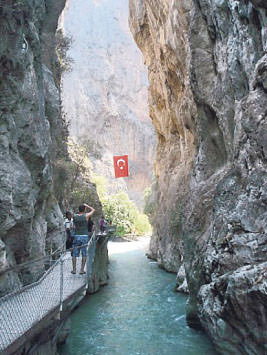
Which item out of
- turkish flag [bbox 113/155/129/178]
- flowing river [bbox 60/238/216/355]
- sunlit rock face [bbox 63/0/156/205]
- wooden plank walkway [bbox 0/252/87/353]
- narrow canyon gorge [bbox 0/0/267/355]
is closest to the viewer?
wooden plank walkway [bbox 0/252/87/353]

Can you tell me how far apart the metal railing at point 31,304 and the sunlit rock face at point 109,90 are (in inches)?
2201

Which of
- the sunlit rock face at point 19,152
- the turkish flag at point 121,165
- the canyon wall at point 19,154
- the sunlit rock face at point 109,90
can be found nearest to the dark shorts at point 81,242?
the canyon wall at point 19,154

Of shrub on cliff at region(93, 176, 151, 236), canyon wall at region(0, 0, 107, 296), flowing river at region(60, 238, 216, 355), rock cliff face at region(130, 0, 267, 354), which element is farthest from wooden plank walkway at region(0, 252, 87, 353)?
shrub on cliff at region(93, 176, 151, 236)

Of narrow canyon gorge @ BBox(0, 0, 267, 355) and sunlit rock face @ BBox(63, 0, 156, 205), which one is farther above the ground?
sunlit rock face @ BBox(63, 0, 156, 205)

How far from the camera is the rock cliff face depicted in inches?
278

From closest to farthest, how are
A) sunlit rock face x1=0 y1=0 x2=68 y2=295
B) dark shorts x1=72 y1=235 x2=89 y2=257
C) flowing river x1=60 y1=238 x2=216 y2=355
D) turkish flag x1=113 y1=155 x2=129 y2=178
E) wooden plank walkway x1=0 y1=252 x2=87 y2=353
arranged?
wooden plank walkway x1=0 y1=252 x2=87 y2=353
sunlit rock face x1=0 y1=0 x2=68 y2=295
dark shorts x1=72 y1=235 x2=89 y2=257
flowing river x1=60 y1=238 x2=216 y2=355
turkish flag x1=113 y1=155 x2=129 y2=178

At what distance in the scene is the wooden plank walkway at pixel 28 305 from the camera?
546 cm

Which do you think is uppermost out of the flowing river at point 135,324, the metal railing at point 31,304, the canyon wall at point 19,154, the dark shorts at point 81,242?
the canyon wall at point 19,154

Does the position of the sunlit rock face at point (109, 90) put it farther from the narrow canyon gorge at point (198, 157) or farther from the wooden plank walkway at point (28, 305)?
the wooden plank walkway at point (28, 305)

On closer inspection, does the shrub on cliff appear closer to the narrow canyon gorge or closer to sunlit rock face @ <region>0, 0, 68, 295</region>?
the narrow canyon gorge

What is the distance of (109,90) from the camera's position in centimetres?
7181

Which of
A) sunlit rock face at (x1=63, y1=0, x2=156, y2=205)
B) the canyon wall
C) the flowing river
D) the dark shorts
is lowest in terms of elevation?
the flowing river

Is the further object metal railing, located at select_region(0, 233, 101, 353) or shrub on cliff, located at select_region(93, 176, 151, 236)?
shrub on cliff, located at select_region(93, 176, 151, 236)

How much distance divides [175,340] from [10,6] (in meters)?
9.09
